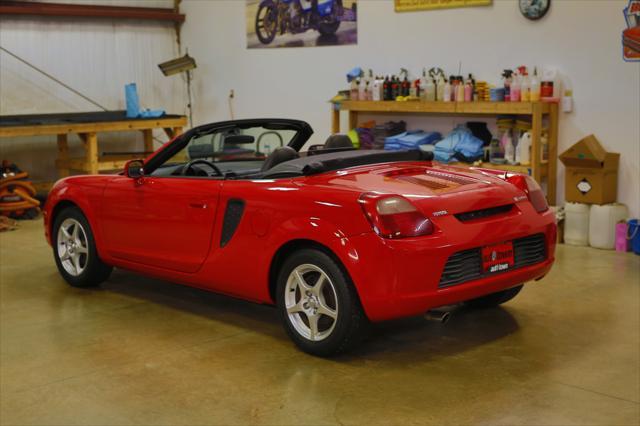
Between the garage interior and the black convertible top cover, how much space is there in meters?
0.94

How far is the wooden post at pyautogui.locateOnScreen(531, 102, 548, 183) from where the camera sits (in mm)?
7527

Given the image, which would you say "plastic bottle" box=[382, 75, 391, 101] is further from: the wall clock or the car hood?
the car hood

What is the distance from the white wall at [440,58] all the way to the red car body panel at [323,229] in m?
3.19

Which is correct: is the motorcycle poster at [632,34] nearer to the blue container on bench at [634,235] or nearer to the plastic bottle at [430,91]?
the blue container on bench at [634,235]

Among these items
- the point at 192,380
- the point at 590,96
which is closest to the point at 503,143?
the point at 590,96

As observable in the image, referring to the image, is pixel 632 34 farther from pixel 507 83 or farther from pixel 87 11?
pixel 87 11

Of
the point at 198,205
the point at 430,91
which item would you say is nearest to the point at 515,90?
the point at 430,91

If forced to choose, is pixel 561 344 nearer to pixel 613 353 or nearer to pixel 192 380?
pixel 613 353

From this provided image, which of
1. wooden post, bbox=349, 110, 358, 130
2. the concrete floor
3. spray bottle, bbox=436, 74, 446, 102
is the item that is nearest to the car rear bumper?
the concrete floor

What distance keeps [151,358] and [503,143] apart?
4.70 m

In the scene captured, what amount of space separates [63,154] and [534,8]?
603cm

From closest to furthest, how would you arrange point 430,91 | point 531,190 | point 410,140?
point 531,190, point 430,91, point 410,140

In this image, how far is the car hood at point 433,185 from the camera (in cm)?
414

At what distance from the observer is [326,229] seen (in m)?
4.12
